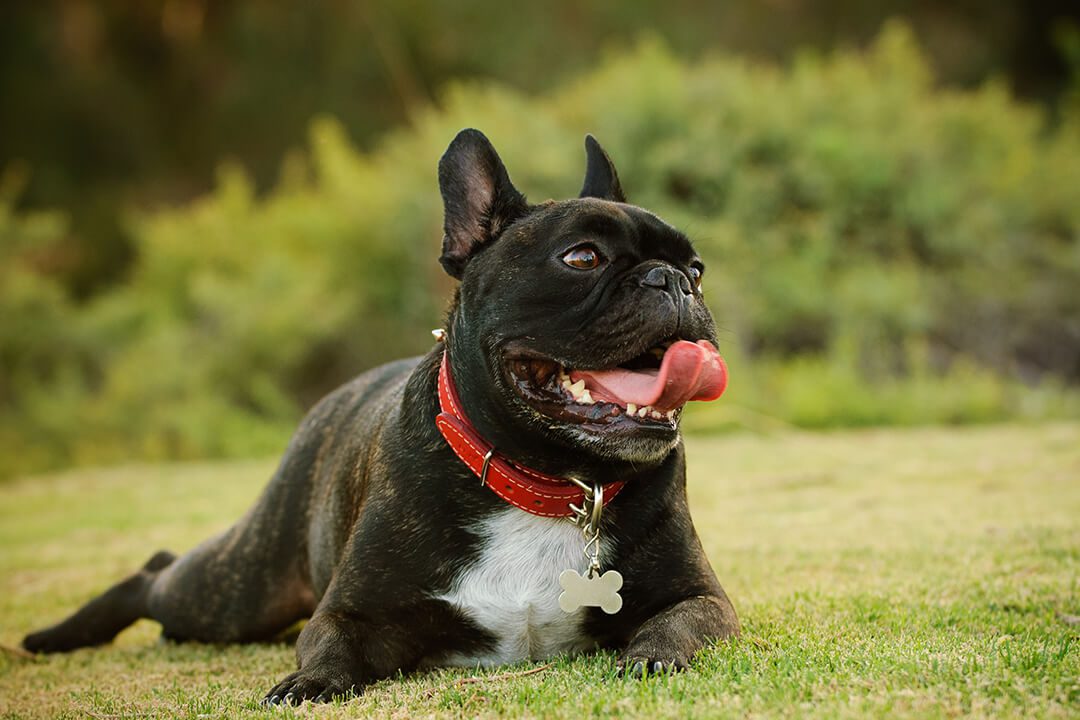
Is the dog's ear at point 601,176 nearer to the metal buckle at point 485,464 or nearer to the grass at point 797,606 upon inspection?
the metal buckle at point 485,464

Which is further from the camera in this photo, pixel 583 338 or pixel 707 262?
pixel 707 262

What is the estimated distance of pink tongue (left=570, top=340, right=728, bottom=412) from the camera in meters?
2.81

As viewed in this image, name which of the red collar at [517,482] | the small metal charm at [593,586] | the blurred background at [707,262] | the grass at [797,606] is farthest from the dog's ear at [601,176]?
the blurred background at [707,262]

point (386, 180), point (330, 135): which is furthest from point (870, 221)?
point (330, 135)

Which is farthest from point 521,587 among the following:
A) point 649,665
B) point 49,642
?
point 49,642

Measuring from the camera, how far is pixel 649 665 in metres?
2.68

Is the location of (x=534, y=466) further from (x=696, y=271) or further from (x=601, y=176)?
(x=601, y=176)

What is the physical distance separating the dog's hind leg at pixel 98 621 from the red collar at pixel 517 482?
1978 mm

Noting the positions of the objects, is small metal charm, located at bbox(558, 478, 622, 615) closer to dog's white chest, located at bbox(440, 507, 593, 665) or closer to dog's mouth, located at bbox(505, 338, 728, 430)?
dog's white chest, located at bbox(440, 507, 593, 665)

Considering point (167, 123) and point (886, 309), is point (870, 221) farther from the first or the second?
point (167, 123)

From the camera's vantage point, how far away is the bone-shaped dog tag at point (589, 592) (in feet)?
9.81

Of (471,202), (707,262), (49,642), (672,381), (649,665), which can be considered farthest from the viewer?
(707,262)

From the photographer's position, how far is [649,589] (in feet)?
10.2

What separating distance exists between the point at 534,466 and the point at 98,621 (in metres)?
2.33
